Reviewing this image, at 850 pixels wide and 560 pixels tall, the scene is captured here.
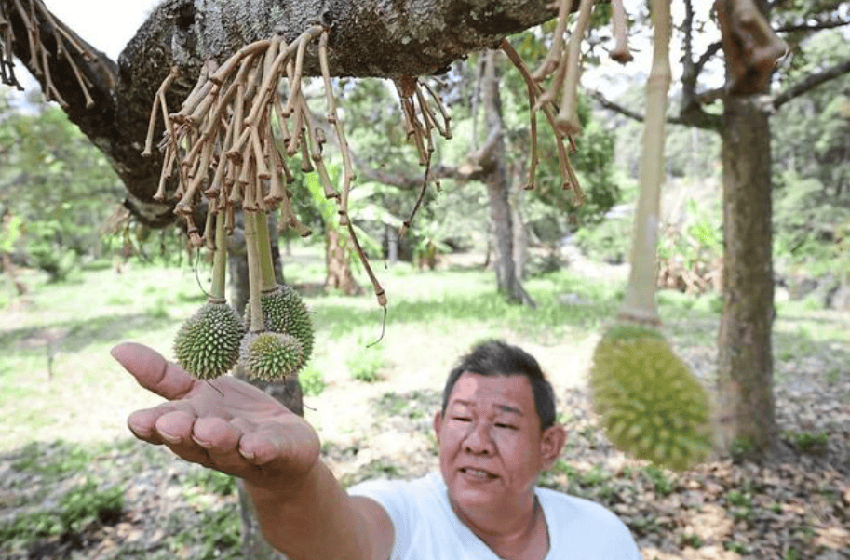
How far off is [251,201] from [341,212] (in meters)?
0.17

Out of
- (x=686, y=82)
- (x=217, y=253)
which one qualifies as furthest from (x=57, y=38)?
(x=686, y=82)

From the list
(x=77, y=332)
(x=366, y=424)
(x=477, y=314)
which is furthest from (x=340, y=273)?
(x=366, y=424)

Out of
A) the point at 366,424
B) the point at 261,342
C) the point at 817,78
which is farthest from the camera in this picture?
the point at 366,424

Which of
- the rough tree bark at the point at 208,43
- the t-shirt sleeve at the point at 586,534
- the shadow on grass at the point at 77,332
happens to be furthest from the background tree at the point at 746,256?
the shadow on grass at the point at 77,332

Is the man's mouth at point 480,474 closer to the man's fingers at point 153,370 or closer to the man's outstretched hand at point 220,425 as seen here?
the man's outstretched hand at point 220,425

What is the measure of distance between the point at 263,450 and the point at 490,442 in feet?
3.49

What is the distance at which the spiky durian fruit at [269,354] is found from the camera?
3.82 ft

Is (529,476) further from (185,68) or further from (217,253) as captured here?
(185,68)

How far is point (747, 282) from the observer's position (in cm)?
498

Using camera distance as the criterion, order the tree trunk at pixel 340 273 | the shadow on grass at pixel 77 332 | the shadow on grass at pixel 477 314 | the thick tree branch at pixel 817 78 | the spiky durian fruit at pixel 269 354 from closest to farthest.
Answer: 1. the spiky durian fruit at pixel 269 354
2. the thick tree branch at pixel 817 78
3. the shadow on grass at pixel 77 332
4. the shadow on grass at pixel 477 314
5. the tree trunk at pixel 340 273

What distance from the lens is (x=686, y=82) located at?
15.9 feet

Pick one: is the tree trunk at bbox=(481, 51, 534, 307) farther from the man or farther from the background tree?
the man

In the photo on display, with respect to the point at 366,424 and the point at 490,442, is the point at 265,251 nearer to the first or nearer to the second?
the point at 490,442

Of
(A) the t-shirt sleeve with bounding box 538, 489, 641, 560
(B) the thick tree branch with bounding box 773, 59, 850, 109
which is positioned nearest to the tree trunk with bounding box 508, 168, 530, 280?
(B) the thick tree branch with bounding box 773, 59, 850, 109
